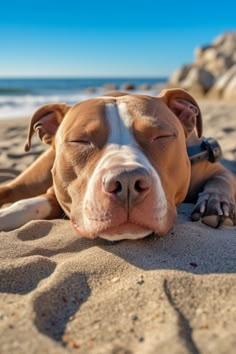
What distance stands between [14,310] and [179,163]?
4.50 ft

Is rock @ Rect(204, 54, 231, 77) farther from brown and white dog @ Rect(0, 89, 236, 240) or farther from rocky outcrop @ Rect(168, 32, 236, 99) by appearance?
brown and white dog @ Rect(0, 89, 236, 240)

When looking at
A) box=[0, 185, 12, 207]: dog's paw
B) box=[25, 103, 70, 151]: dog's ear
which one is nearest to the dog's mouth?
box=[25, 103, 70, 151]: dog's ear

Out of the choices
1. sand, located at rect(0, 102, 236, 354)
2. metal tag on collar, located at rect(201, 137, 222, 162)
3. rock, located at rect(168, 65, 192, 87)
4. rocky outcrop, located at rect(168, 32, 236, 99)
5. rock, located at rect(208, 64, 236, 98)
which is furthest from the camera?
rock, located at rect(168, 65, 192, 87)

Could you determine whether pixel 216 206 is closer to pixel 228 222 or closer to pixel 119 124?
pixel 228 222

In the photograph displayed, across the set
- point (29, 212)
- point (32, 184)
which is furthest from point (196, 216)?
point (32, 184)

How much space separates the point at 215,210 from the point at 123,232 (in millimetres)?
808

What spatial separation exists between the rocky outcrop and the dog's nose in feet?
52.4

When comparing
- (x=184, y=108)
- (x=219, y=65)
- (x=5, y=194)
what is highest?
(x=184, y=108)

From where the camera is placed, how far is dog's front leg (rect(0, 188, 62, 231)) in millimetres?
3123

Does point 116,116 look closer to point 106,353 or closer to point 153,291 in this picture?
point 153,291

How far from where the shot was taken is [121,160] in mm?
2324

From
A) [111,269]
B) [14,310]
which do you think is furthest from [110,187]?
[14,310]

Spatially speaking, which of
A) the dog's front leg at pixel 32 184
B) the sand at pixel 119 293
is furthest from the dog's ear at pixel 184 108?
the dog's front leg at pixel 32 184

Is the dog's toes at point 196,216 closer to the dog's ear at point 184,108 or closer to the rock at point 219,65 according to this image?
the dog's ear at point 184,108
